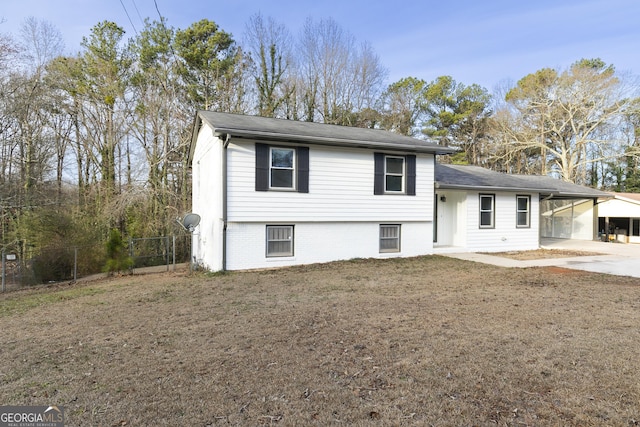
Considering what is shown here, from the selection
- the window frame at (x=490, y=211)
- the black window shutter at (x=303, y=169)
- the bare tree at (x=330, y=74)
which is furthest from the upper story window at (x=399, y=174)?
the bare tree at (x=330, y=74)

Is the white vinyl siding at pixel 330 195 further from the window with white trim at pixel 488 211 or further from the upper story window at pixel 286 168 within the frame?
the window with white trim at pixel 488 211

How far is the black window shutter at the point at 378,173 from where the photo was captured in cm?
1202

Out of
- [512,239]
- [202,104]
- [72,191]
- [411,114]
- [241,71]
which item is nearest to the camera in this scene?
[512,239]

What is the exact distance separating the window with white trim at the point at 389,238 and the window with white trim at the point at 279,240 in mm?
3298

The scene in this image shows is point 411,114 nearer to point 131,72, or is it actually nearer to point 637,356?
point 131,72

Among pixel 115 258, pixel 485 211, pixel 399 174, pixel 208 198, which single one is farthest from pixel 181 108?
pixel 485 211

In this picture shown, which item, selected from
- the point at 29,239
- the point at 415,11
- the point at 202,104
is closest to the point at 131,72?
the point at 202,104

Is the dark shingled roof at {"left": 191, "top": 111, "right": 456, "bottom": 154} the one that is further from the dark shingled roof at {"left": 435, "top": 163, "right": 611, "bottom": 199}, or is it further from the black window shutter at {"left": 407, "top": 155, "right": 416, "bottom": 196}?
the dark shingled roof at {"left": 435, "top": 163, "right": 611, "bottom": 199}

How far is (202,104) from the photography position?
19.7m

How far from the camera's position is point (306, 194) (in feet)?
36.4

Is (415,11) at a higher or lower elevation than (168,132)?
higher

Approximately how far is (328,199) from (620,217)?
693 inches

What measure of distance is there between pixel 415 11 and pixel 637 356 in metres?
13.2

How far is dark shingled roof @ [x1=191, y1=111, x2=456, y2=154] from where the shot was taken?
33.1 ft
